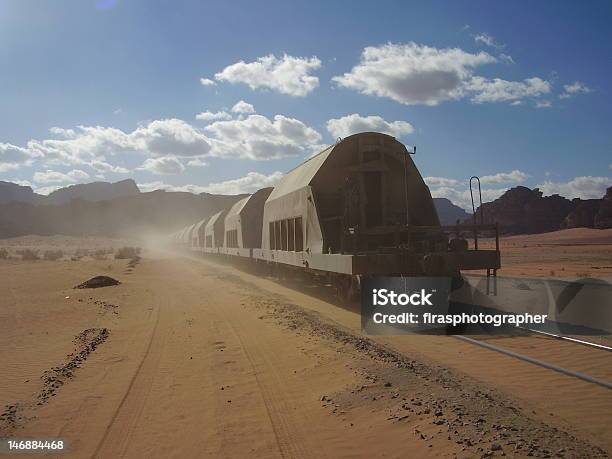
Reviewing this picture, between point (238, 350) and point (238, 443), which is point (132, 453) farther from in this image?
point (238, 350)

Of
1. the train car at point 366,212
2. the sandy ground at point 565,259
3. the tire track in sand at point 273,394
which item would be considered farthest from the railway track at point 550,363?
the sandy ground at point 565,259

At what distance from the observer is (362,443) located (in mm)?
4258

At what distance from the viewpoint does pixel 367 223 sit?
12.9 m

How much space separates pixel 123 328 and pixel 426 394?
7.15 metres

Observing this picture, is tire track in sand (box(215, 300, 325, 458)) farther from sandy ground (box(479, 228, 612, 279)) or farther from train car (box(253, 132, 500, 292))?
sandy ground (box(479, 228, 612, 279))

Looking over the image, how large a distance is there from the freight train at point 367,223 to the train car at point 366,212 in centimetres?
2

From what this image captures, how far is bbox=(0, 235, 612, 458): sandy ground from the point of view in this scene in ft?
13.9

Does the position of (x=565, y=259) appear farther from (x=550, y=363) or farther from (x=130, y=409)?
(x=130, y=409)

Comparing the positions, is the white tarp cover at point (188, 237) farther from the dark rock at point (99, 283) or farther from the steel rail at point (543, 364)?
the steel rail at point (543, 364)

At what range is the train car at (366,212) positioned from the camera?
10523 millimetres

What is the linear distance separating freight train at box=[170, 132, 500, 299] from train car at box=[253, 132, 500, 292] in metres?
0.02

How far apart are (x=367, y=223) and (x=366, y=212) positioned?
31 centimetres

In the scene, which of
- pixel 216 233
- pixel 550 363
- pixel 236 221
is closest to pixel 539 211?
pixel 216 233

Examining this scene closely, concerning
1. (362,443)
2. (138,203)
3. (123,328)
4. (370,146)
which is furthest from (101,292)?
(138,203)
